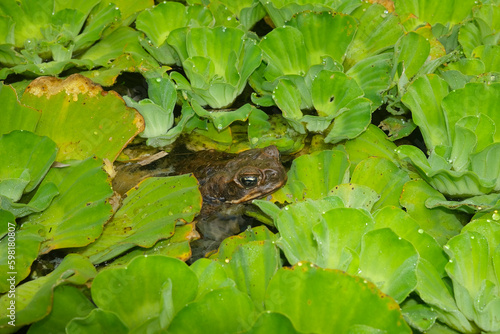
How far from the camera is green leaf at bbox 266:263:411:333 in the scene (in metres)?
1.25

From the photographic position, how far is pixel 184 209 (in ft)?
5.68

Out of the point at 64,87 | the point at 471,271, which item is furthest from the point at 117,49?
the point at 471,271

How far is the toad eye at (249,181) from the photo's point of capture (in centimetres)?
192

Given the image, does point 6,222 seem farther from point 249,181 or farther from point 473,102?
point 473,102

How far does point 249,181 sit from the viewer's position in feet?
6.34

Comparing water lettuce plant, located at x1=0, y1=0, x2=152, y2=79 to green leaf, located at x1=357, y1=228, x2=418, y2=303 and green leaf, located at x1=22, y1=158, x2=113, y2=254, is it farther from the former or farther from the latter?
green leaf, located at x1=357, y1=228, x2=418, y2=303

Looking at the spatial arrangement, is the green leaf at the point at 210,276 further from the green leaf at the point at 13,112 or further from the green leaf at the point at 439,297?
the green leaf at the point at 13,112

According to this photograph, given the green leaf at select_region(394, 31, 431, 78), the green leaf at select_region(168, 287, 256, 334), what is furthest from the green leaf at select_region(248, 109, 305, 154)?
the green leaf at select_region(168, 287, 256, 334)

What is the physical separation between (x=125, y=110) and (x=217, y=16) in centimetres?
76

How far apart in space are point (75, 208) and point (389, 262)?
1.08m

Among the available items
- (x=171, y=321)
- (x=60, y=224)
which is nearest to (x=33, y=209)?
(x=60, y=224)

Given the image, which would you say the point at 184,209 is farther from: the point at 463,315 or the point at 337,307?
the point at 463,315

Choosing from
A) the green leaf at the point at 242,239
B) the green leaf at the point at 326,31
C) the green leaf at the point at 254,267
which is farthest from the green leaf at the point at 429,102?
the green leaf at the point at 254,267

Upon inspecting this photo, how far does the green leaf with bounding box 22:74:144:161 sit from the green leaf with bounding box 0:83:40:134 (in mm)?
81
